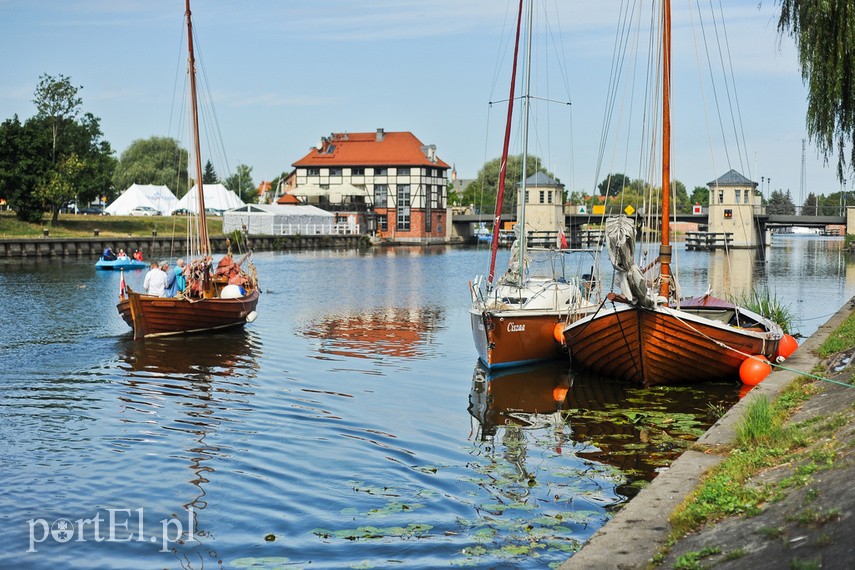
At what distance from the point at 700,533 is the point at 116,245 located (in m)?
74.6

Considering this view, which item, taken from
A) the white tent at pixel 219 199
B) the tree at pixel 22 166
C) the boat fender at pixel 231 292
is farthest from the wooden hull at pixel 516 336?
the white tent at pixel 219 199

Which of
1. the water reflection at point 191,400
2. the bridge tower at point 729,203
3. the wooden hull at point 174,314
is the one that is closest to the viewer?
the water reflection at point 191,400

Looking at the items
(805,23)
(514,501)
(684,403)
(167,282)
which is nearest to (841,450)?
(514,501)

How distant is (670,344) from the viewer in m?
18.6

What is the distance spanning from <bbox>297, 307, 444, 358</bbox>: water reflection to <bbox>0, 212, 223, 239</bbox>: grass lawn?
142 feet

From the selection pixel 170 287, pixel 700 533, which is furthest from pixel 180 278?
pixel 700 533

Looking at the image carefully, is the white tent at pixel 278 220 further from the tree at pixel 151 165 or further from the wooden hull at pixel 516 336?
the wooden hull at pixel 516 336

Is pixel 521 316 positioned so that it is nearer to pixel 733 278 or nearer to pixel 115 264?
pixel 733 278

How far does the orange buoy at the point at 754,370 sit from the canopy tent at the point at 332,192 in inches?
3861

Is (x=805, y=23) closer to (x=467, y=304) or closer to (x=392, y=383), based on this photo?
(x=392, y=383)

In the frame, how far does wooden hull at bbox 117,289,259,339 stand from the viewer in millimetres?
26469

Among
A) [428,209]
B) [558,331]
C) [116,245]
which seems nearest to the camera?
[558,331]

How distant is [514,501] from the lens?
11.5 m

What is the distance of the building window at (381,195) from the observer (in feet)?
389
